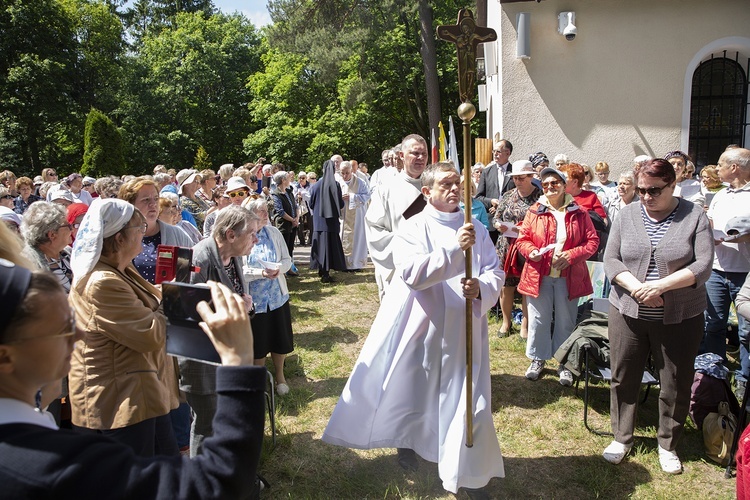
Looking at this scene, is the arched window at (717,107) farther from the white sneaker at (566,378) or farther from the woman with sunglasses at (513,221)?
the white sneaker at (566,378)

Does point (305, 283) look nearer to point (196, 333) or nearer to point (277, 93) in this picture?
point (196, 333)

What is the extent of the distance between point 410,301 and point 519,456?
148 centimetres

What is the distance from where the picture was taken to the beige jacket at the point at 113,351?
258cm

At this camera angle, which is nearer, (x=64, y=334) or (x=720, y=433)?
(x=64, y=334)

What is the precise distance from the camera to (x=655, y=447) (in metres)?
4.09

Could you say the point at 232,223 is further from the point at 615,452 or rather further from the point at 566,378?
the point at 566,378

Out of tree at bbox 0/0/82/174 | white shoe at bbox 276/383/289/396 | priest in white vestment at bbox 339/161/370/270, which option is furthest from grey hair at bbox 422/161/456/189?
tree at bbox 0/0/82/174

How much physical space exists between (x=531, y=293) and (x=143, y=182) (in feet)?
11.2

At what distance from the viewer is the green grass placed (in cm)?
366

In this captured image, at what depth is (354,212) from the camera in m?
12.8

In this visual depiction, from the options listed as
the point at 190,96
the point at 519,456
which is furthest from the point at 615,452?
the point at 190,96

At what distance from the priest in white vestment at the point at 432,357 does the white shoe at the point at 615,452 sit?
965 mm

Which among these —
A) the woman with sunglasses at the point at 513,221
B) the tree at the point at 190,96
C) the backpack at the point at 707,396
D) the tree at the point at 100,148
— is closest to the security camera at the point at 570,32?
the woman with sunglasses at the point at 513,221

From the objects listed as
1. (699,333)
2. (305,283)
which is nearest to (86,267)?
(699,333)
